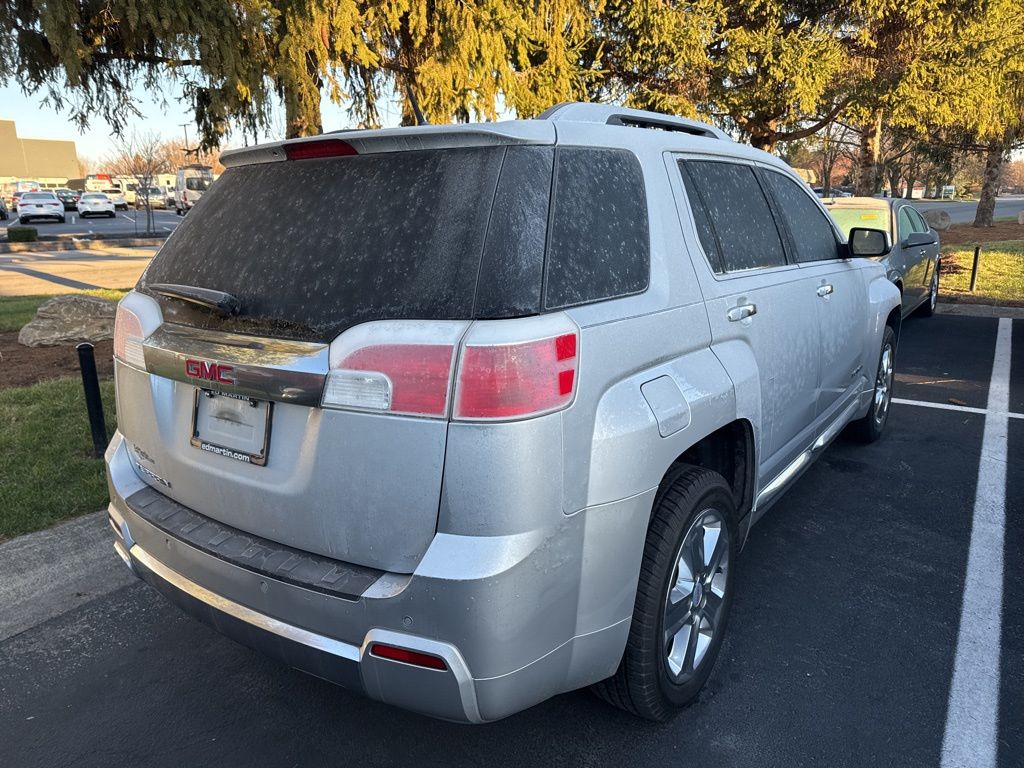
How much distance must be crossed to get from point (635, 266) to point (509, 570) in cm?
106

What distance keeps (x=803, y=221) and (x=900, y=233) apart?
543cm

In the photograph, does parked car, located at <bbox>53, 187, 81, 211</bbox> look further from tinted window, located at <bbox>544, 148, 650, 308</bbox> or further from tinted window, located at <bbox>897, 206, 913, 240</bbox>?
tinted window, located at <bbox>544, 148, 650, 308</bbox>

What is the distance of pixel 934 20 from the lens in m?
15.0

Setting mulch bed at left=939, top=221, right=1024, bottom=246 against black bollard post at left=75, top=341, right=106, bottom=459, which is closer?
black bollard post at left=75, top=341, right=106, bottom=459

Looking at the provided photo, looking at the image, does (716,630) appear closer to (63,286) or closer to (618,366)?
(618,366)

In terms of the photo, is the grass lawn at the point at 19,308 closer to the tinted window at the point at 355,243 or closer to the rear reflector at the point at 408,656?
the tinted window at the point at 355,243

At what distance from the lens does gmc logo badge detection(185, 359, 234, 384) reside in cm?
216

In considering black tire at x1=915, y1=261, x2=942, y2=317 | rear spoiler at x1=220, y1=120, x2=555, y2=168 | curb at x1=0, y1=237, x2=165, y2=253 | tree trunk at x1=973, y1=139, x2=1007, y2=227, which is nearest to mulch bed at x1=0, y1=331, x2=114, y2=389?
rear spoiler at x1=220, y1=120, x2=555, y2=168

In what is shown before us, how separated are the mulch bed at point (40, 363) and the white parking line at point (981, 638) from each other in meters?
6.84

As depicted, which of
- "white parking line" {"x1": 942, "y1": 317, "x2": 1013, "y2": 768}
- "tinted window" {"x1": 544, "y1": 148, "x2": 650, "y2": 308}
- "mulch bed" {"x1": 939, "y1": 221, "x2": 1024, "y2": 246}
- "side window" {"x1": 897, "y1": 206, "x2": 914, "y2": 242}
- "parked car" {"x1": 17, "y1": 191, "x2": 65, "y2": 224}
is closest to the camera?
"tinted window" {"x1": 544, "y1": 148, "x2": 650, "y2": 308}

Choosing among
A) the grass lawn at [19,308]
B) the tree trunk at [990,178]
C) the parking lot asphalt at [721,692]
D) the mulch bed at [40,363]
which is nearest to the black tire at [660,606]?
the parking lot asphalt at [721,692]

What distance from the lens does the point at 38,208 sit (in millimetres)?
40062

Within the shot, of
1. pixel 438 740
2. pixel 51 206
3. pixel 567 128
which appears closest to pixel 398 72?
pixel 567 128

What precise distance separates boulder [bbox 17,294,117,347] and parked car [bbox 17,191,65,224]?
123 feet
